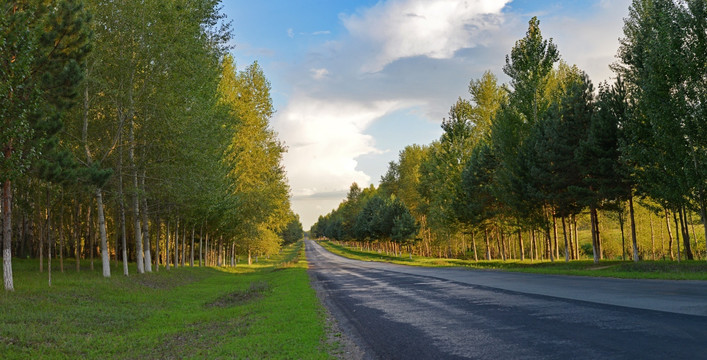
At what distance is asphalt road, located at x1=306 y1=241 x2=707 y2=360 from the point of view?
24.6ft

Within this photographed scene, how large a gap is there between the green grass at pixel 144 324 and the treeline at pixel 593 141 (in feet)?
73.8

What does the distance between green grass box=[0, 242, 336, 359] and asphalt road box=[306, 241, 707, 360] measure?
1588mm

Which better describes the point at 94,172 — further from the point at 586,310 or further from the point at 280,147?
the point at 280,147

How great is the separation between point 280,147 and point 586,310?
142 feet

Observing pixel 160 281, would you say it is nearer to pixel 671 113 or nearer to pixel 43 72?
pixel 43 72

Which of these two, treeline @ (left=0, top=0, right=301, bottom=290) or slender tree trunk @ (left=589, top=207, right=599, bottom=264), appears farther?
slender tree trunk @ (left=589, top=207, right=599, bottom=264)

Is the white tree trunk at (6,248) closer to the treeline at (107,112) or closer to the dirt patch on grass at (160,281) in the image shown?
the treeline at (107,112)

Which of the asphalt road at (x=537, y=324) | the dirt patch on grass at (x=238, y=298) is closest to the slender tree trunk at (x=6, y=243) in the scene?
the dirt patch on grass at (x=238, y=298)

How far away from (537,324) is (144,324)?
1216 cm

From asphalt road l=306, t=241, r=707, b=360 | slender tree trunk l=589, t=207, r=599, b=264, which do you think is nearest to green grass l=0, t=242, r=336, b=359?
asphalt road l=306, t=241, r=707, b=360

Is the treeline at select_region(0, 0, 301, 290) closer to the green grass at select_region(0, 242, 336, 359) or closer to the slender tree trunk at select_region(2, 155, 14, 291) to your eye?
the slender tree trunk at select_region(2, 155, 14, 291)

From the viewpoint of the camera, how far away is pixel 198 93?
26.8 meters

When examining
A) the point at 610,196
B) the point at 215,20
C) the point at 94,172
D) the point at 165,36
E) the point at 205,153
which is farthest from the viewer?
the point at 610,196

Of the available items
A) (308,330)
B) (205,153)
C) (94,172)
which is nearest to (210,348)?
(308,330)
